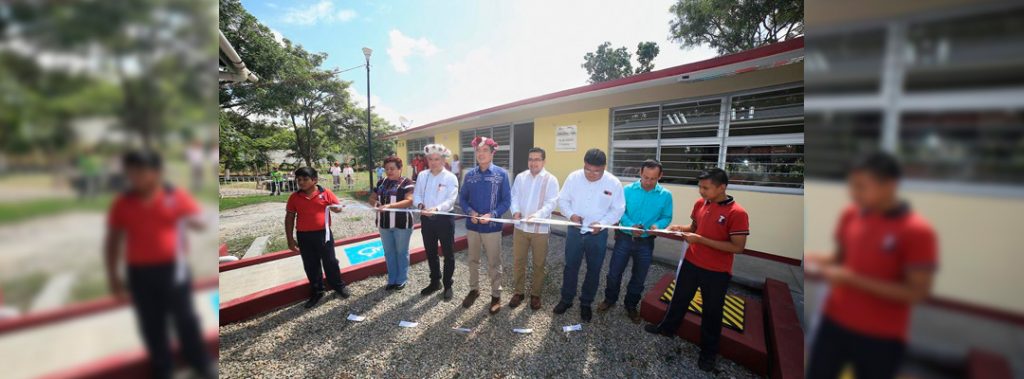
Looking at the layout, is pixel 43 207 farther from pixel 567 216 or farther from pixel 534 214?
pixel 567 216

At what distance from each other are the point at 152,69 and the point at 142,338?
376 mm

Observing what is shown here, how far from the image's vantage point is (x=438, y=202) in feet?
12.8

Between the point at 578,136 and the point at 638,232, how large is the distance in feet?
14.1

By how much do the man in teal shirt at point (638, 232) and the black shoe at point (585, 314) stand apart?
21cm

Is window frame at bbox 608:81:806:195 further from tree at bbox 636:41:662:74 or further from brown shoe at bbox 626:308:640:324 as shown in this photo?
tree at bbox 636:41:662:74

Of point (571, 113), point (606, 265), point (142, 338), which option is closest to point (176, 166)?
point (142, 338)

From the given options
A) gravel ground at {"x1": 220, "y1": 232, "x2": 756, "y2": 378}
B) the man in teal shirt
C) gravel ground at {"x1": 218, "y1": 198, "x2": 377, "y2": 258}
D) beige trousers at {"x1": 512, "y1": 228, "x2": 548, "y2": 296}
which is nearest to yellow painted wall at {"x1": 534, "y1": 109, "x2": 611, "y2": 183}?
the man in teal shirt

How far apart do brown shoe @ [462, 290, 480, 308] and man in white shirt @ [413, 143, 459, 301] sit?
0.25 metres

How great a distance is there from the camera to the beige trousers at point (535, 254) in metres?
3.67

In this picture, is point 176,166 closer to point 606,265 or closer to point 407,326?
point 407,326

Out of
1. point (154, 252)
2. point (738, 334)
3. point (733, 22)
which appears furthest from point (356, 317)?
point (733, 22)

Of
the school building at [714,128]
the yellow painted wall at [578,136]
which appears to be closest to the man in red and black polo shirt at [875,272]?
the school building at [714,128]

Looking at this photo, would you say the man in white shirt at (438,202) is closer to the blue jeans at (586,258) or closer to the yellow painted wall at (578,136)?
the blue jeans at (586,258)

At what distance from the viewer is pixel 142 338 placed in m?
0.45
